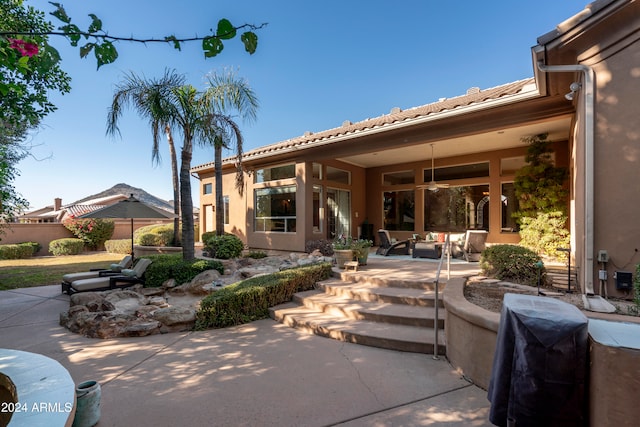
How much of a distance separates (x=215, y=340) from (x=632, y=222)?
6.08 meters

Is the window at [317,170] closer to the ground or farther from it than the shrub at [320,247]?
farther from it

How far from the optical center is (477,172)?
1089cm

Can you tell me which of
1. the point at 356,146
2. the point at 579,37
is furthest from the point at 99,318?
the point at 579,37

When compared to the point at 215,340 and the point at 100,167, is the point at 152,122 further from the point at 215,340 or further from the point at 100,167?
the point at 100,167

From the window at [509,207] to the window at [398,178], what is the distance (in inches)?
132

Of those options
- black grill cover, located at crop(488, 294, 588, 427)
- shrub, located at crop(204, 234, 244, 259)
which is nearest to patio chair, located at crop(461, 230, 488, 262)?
black grill cover, located at crop(488, 294, 588, 427)

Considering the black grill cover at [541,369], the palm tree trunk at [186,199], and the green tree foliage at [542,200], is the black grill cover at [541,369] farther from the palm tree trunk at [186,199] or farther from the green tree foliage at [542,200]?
the palm tree trunk at [186,199]

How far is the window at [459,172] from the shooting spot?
1078 centimetres

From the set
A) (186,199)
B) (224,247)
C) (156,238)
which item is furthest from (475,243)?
(156,238)

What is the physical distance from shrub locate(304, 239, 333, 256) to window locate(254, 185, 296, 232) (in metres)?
0.94

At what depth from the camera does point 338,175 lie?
40.7 ft

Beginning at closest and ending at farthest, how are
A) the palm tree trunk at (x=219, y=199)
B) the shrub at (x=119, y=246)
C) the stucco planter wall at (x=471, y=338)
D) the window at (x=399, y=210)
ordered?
the stucco planter wall at (x=471, y=338), the palm tree trunk at (x=219, y=199), the window at (x=399, y=210), the shrub at (x=119, y=246)

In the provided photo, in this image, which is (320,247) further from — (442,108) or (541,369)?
(541,369)

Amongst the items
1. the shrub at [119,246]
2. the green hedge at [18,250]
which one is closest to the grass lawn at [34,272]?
the green hedge at [18,250]
